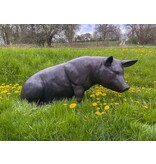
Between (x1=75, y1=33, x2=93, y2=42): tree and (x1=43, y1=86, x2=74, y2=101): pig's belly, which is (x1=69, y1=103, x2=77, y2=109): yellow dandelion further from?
(x1=75, y1=33, x2=93, y2=42): tree

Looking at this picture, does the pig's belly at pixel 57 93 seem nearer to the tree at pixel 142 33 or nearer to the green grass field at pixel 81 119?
the green grass field at pixel 81 119

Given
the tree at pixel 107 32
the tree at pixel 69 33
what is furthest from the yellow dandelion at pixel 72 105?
the tree at pixel 69 33

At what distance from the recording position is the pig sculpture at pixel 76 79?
11.5 ft

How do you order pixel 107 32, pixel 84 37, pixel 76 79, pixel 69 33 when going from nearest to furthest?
pixel 76 79, pixel 107 32, pixel 84 37, pixel 69 33

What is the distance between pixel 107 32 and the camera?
10297 millimetres

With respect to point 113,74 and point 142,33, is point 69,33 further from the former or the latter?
point 113,74

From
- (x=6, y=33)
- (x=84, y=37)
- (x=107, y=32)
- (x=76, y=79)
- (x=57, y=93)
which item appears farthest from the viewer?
(x=6, y=33)

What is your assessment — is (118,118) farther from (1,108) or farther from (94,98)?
(1,108)

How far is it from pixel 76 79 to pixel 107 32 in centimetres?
711

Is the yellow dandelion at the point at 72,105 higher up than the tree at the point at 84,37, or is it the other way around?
the tree at the point at 84,37

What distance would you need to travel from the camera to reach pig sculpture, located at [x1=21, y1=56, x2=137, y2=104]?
3516 millimetres

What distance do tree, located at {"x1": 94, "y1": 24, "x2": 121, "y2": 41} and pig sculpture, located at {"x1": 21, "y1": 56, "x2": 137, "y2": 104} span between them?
5856mm

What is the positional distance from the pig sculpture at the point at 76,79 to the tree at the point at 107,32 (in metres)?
5.86

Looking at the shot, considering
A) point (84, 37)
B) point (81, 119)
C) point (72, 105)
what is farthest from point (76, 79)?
point (84, 37)
